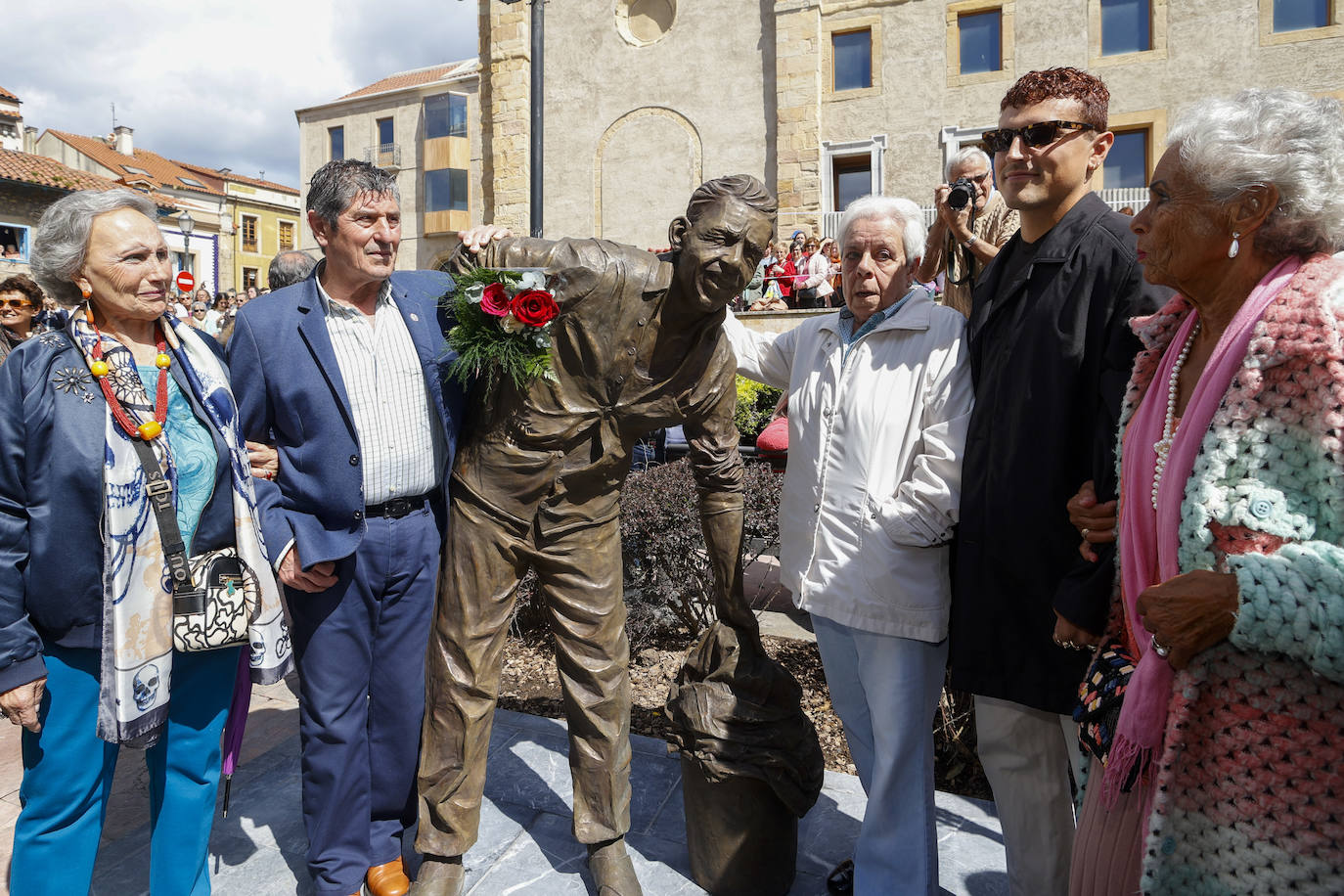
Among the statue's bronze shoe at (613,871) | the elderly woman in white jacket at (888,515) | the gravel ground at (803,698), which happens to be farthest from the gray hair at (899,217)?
the statue's bronze shoe at (613,871)

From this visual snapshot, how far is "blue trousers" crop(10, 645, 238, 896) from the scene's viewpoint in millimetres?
2199

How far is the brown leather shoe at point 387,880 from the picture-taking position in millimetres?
2746

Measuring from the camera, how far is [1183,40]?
17.2 metres

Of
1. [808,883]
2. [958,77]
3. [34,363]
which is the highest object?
[958,77]

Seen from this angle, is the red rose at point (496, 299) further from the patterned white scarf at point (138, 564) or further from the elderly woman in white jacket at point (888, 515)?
the elderly woman in white jacket at point (888, 515)

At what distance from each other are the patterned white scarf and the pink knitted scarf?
6.83ft

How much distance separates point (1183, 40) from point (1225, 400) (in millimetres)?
19820

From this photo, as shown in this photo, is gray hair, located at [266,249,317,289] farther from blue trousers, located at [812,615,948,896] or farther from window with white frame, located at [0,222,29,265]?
window with white frame, located at [0,222,29,265]

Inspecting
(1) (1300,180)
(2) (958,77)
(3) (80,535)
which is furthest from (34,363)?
(2) (958,77)

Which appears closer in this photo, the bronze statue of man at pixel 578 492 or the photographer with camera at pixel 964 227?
the bronze statue of man at pixel 578 492

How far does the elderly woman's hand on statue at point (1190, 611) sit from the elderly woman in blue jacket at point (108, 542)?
211cm

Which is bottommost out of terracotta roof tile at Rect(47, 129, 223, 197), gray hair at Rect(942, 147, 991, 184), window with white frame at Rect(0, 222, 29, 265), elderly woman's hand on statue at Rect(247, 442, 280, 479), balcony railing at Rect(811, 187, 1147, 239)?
elderly woman's hand on statue at Rect(247, 442, 280, 479)

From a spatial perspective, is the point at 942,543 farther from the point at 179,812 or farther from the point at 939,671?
the point at 179,812

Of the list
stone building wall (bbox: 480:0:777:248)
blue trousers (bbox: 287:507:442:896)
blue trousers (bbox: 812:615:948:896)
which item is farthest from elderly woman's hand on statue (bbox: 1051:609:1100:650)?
stone building wall (bbox: 480:0:777:248)
